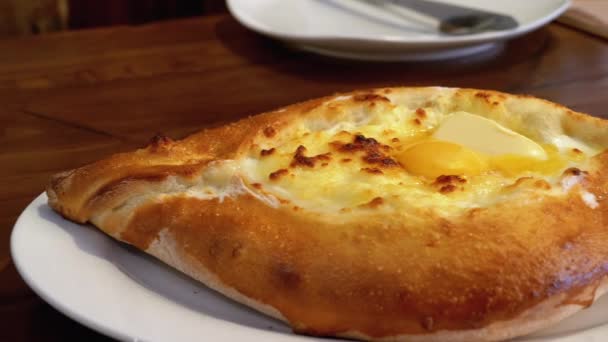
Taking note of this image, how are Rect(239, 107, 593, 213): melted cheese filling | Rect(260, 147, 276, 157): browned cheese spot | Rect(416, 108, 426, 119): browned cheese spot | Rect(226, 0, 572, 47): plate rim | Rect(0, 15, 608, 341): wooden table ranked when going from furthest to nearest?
1. Rect(226, 0, 572, 47): plate rim
2. Rect(0, 15, 608, 341): wooden table
3. Rect(416, 108, 426, 119): browned cheese spot
4. Rect(260, 147, 276, 157): browned cheese spot
5. Rect(239, 107, 593, 213): melted cheese filling

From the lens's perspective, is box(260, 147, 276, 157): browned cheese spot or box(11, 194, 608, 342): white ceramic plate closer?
box(11, 194, 608, 342): white ceramic plate

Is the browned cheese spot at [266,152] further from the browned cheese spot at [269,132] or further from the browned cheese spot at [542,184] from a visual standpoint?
the browned cheese spot at [542,184]

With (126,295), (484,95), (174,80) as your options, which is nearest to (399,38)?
(174,80)

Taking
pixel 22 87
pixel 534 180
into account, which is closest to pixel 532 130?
pixel 534 180

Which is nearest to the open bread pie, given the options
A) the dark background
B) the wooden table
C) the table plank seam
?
the wooden table

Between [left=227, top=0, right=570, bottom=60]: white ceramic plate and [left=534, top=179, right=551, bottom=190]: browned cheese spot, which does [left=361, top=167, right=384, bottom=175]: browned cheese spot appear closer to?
[left=534, top=179, right=551, bottom=190]: browned cheese spot

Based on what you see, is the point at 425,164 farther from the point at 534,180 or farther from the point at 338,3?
the point at 338,3

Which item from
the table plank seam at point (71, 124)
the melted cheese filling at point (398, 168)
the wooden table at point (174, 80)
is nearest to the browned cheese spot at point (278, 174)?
the melted cheese filling at point (398, 168)
